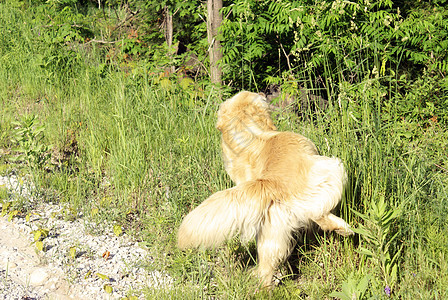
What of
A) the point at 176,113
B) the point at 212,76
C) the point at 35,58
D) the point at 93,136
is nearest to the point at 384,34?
the point at 212,76

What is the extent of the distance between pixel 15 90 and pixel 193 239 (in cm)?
475

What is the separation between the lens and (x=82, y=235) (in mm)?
3639

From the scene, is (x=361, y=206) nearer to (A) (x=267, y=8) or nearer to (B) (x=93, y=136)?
(B) (x=93, y=136)

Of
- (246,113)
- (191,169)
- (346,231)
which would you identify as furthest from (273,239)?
(191,169)

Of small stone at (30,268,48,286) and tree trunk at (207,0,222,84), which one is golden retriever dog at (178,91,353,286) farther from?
tree trunk at (207,0,222,84)

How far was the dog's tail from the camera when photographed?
8.46ft

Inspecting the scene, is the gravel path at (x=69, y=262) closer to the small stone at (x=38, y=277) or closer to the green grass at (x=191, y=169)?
the small stone at (x=38, y=277)

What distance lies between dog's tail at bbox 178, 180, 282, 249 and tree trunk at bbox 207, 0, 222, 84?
11.5 ft

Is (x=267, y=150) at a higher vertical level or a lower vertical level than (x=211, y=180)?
higher

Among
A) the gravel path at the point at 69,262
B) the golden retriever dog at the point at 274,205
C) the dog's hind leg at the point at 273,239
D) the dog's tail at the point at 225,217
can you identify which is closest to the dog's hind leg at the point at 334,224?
the golden retriever dog at the point at 274,205

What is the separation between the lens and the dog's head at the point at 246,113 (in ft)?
11.7

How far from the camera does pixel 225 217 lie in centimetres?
258

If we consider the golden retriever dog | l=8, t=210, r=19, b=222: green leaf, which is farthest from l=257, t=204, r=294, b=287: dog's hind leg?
l=8, t=210, r=19, b=222: green leaf

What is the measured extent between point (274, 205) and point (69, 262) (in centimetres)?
166
